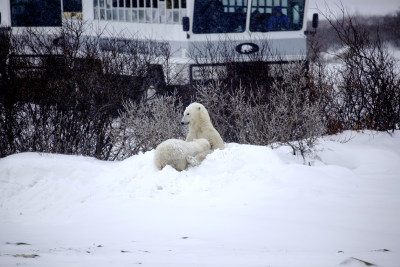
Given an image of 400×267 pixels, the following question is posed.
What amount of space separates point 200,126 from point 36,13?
8.77 meters

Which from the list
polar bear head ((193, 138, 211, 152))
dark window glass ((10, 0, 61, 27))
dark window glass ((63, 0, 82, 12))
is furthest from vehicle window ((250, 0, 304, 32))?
dark window glass ((10, 0, 61, 27))

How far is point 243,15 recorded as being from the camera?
10.1 meters

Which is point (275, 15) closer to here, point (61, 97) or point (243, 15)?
point (243, 15)

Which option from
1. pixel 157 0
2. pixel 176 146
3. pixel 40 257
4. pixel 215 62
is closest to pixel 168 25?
pixel 157 0

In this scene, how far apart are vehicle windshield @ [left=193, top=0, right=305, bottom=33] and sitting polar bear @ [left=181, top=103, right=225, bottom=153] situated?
418 cm

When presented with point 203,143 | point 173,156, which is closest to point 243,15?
point 203,143

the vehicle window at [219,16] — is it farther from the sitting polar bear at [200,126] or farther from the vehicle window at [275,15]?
the sitting polar bear at [200,126]

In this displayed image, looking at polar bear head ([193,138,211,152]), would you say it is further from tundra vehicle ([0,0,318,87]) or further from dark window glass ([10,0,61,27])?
dark window glass ([10,0,61,27])

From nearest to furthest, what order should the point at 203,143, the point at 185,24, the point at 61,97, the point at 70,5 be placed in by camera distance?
the point at 203,143
the point at 61,97
the point at 185,24
the point at 70,5

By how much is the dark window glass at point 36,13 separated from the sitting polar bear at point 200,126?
7563 mm

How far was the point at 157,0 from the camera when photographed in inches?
423

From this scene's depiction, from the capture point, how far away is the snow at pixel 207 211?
3.51 metres

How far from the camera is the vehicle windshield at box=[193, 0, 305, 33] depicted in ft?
32.8

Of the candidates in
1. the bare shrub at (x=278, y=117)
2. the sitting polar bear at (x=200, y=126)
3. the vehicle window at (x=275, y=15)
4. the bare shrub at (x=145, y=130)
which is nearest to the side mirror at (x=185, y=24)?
the vehicle window at (x=275, y=15)
